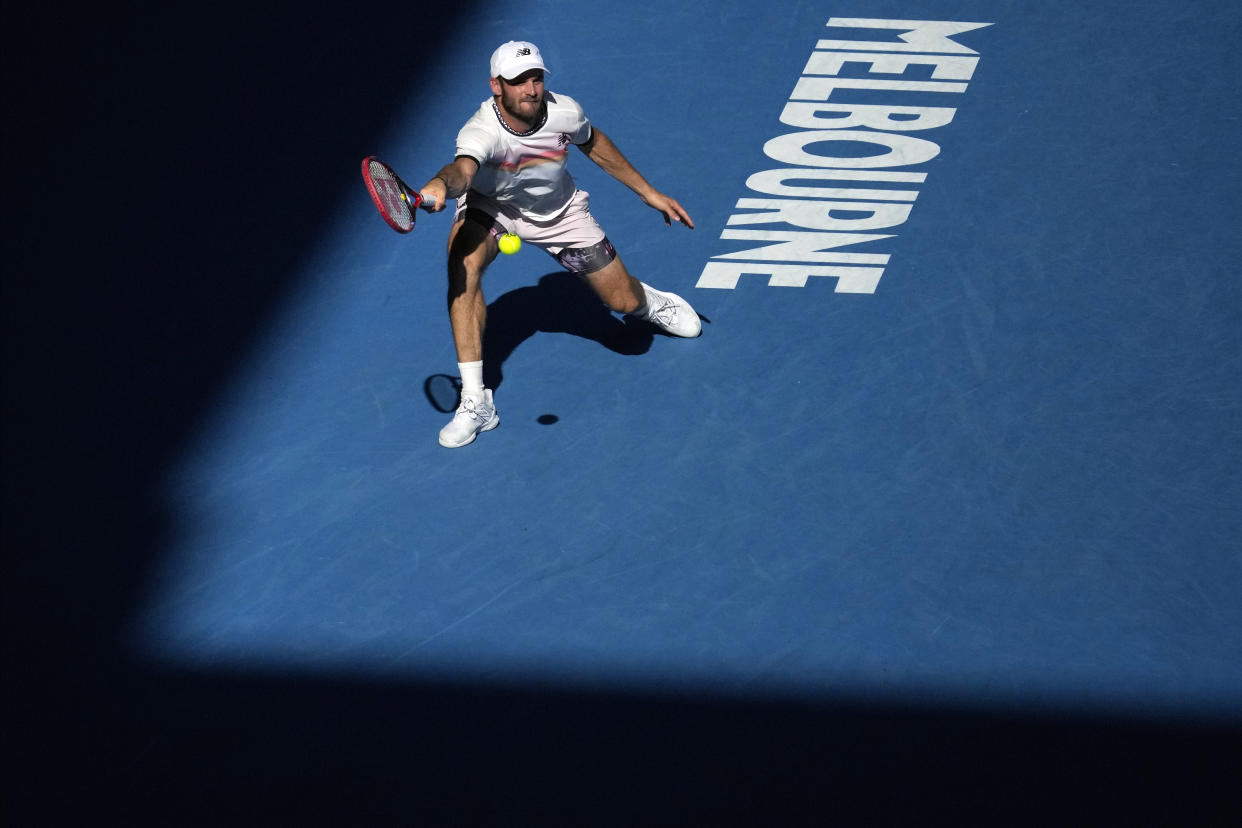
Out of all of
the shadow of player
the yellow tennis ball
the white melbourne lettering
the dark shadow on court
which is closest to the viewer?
the yellow tennis ball

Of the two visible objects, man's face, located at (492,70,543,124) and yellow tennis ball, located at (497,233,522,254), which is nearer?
man's face, located at (492,70,543,124)

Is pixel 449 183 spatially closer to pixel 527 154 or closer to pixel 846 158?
pixel 527 154

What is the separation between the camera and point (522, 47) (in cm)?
591

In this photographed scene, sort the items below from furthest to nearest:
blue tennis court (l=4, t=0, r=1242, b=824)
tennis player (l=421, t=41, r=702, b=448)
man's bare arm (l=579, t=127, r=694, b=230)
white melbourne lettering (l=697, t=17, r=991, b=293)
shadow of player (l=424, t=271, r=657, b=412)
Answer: white melbourne lettering (l=697, t=17, r=991, b=293), shadow of player (l=424, t=271, r=657, b=412), man's bare arm (l=579, t=127, r=694, b=230), tennis player (l=421, t=41, r=702, b=448), blue tennis court (l=4, t=0, r=1242, b=824)

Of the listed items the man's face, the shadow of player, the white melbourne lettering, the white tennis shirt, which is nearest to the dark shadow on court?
the shadow of player

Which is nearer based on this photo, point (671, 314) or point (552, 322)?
point (671, 314)

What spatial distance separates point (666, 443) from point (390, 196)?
1738 mm

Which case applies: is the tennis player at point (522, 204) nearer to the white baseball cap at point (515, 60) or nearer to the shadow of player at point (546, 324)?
the white baseball cap at point (515, 60)

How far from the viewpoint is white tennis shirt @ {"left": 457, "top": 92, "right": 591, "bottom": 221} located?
19.8 ft

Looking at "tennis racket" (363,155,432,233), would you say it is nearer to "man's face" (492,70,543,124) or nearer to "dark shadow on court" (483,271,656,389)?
"man's face" (492,70,543,124)

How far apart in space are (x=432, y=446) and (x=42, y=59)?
5.21 metres

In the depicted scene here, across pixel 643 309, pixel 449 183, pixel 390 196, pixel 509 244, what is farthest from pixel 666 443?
pixel 390 196

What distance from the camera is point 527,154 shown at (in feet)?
20.4

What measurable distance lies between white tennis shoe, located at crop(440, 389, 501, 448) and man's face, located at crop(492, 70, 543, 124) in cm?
138
